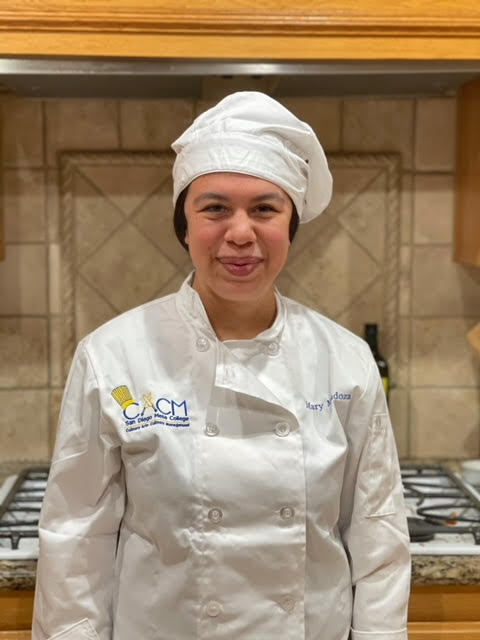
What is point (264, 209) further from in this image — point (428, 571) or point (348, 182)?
point (348, 182)

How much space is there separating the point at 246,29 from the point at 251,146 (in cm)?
37

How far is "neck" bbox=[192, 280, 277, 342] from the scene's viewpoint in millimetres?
1160

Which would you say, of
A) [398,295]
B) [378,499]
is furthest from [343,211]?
[378,499]

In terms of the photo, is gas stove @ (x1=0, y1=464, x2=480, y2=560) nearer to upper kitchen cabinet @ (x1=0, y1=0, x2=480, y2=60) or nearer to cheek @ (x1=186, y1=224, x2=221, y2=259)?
cheek @ (x1=186, y1=224, x2=221, y2=259)

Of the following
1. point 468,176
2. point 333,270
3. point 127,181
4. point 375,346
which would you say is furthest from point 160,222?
point 468,176

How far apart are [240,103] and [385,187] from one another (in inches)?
28.3

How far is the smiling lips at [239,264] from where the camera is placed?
1.07 m

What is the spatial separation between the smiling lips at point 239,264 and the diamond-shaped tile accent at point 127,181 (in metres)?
0.71

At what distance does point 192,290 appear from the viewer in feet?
3.82

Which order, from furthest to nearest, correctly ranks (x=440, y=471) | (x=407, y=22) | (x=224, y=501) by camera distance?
(x=440, y=471) → (x=407, y=22) → (x=224, y=501)

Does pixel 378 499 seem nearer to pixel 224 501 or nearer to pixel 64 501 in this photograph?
pixel 224 501

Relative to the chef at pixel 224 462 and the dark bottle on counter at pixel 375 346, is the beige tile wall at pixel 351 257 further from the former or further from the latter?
the chef at pixel 224 462

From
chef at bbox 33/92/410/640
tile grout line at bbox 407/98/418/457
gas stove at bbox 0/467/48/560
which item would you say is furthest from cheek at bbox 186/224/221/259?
tile grout line at bbox 407/98/418/457

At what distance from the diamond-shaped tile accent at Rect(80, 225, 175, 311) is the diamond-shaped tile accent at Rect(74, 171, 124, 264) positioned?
0.02 meters
